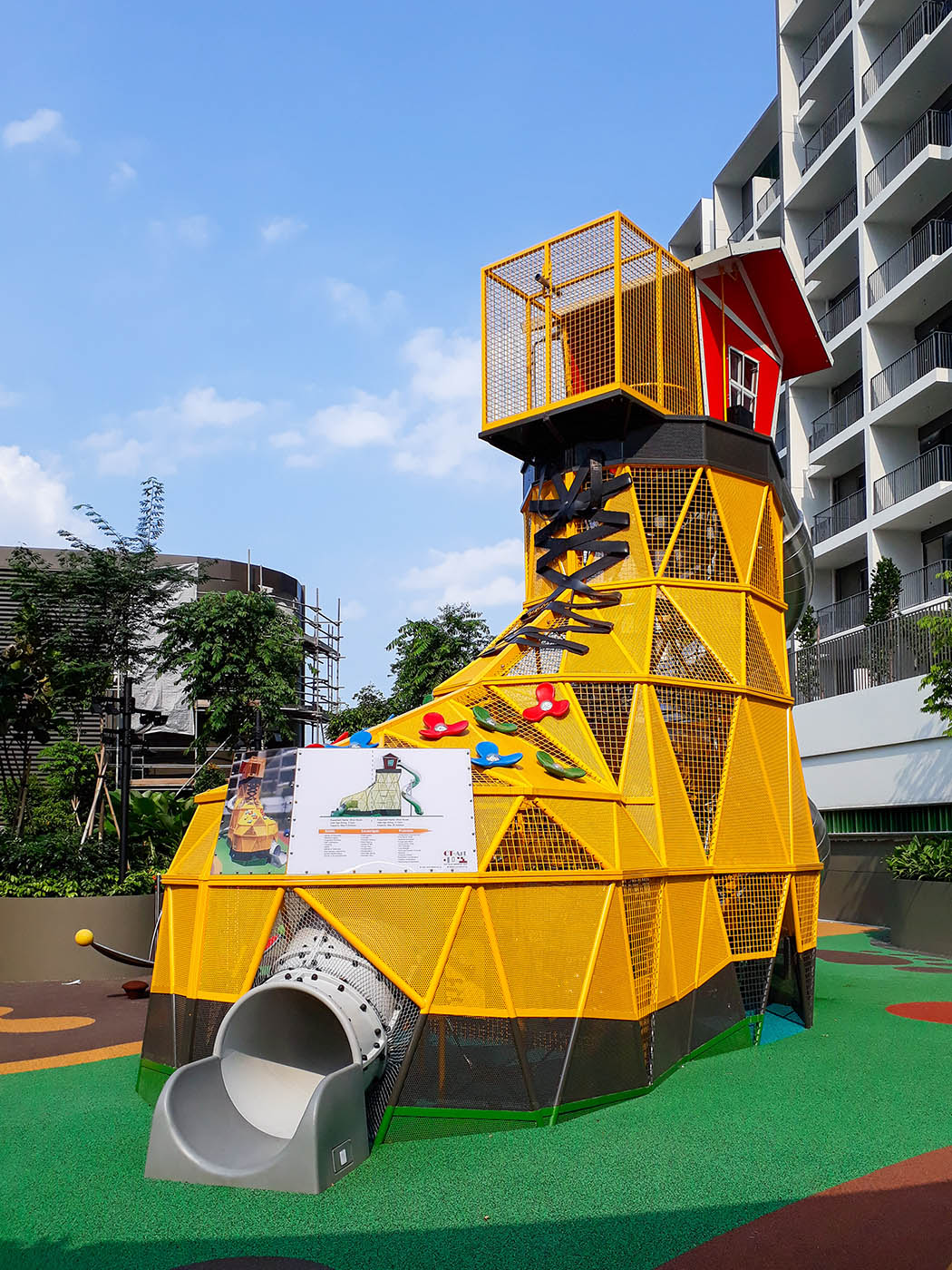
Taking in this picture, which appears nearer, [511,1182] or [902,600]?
[511,1182]

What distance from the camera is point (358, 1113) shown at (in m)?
6.53

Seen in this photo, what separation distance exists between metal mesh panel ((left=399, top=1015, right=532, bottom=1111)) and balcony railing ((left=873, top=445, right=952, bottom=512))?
2580cm

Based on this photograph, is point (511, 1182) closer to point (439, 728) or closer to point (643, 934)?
point (643, 934)

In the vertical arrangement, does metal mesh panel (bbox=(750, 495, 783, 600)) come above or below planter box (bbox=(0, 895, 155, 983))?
above

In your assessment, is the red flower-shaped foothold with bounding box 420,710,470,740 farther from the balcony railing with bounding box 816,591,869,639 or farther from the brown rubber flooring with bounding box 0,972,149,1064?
the balcony railing with bounding box 816,591,869,639

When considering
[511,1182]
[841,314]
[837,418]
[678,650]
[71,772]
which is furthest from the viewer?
[837,418]

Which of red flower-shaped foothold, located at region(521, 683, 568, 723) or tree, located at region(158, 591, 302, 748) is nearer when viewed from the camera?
red flower-shaped foothold, located at region(521, 683, 568, 723)

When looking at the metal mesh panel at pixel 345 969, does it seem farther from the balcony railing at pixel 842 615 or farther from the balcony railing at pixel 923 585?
the balcony railing at pixel 842 615

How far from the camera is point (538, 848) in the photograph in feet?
25.6

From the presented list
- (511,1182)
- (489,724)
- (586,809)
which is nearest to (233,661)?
(489,724)

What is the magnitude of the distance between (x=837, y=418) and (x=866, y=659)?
42.1 ft

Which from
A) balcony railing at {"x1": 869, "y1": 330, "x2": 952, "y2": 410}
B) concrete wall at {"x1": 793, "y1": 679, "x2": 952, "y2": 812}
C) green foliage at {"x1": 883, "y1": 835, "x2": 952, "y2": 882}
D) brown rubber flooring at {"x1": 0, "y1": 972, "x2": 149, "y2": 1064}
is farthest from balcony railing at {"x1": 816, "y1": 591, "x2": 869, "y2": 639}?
brown rubber flooring at {"x1": 0, "y1": 972, "x2": 149, "y2": 1064}

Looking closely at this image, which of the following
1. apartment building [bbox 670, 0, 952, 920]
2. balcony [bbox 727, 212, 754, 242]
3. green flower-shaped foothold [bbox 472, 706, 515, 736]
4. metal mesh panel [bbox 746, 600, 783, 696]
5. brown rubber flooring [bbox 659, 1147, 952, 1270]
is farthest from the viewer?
balcony [bbox 727, 212, 754, 242]

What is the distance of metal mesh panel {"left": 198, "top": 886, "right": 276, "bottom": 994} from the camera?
7621 mm
